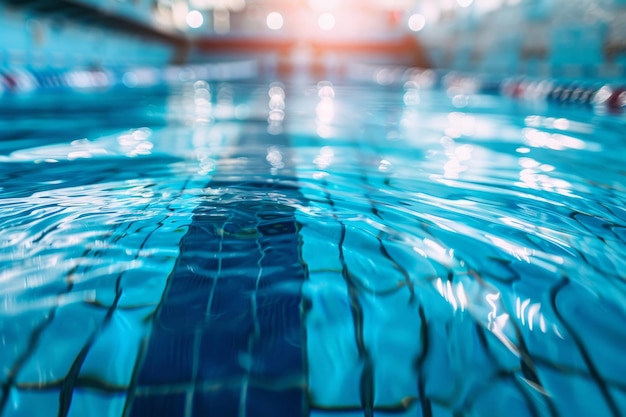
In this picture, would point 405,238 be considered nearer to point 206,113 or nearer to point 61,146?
point 61,146

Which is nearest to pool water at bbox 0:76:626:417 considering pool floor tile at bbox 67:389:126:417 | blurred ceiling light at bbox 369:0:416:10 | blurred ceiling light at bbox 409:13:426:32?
pool floor tile at bbox 67:389:126:417

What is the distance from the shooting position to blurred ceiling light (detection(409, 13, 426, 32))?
19.0m

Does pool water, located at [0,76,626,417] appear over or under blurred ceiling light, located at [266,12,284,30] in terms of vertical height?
under

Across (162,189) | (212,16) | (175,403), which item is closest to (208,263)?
(175,403)

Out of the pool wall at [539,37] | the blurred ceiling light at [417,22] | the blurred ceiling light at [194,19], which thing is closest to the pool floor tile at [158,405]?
the pool wall at [539,37]

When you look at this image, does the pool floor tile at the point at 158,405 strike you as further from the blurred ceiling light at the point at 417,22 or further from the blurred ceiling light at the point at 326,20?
the blurred ceiling light at the point at 326,20

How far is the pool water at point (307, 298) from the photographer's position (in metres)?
0.71

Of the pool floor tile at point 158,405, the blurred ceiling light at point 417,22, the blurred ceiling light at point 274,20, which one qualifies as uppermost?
the blurred ceiling light at point 417,22

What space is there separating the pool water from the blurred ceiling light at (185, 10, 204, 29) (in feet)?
72.4

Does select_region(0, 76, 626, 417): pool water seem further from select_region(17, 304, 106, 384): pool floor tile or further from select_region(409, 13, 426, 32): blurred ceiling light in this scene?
select_region(409, 13, 426, 32): blurred ceiling light

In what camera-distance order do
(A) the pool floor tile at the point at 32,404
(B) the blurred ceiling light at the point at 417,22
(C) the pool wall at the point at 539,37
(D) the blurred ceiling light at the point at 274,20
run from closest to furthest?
(A) the pool floor tile at the point at 32,404 → (C) the pool wall at the point at 539,37 → (B) the blurred ceiling light at the point at 417,22 → (D) the blurred ceiling light at the point at 274,20

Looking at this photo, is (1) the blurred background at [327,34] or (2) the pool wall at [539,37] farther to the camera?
(1) the blurred background at [327,34]

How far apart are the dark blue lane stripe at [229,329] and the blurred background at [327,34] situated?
7253mm

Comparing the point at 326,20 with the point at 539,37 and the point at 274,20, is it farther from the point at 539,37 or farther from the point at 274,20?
the point at 539,37
